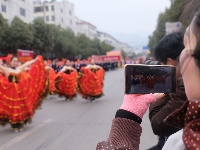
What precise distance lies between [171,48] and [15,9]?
45.8 metres

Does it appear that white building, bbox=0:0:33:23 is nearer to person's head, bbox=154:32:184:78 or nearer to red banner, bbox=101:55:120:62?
red banner, bbox=101:55:120:62

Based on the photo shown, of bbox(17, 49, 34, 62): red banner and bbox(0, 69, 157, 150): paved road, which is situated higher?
bbox(17, 49, 34, 62): red banner

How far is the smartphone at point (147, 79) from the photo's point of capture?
1127mm

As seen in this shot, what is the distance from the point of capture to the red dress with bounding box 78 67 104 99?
11.7 metres

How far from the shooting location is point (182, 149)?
2.93ft

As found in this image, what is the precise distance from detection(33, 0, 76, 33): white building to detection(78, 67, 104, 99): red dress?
233 ft

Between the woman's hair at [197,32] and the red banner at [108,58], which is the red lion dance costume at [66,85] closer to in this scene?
the woman's hair at [197,32]

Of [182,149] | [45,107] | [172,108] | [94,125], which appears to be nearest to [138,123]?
[182,149]

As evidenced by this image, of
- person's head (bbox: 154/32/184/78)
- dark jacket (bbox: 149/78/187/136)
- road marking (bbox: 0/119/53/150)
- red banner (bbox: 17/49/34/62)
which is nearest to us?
dark jacket (bbox: 149/78/187/136)

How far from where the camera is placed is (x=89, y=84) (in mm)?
11688

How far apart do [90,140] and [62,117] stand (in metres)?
2.95

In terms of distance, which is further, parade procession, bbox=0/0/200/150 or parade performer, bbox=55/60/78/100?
parade performer, bbox=55/60/78/100

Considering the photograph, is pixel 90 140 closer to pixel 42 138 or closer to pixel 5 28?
pixel 42 138

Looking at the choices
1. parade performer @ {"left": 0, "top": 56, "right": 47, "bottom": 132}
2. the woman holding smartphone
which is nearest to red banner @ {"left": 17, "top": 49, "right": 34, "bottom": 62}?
parade performer @ {"left": 0, "top": 56, "right": 47, "bottom": 132}
